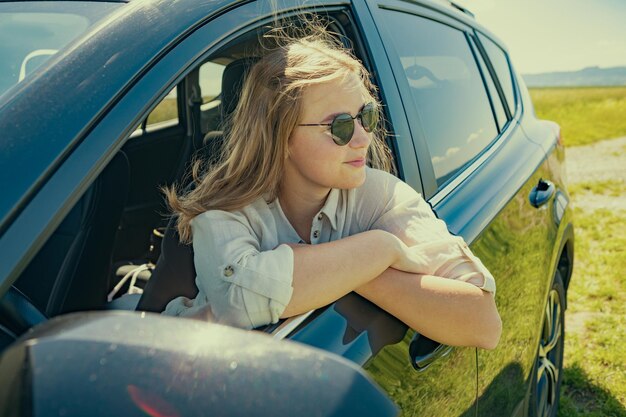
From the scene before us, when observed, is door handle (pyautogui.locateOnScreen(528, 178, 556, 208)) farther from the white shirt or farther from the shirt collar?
the shirt collar

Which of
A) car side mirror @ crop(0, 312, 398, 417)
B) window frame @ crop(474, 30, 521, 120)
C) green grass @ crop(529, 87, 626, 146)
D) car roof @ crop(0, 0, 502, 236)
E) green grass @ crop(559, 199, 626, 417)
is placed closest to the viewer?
car side mirror @ crop(0, 312, 398, 417)

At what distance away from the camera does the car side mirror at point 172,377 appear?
708mm

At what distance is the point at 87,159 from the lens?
1.04 meters

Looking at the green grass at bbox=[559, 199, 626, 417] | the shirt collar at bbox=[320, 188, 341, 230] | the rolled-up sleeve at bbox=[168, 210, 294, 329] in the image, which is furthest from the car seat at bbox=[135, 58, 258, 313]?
the green grass at bbox=[559, 199, 626, 417]

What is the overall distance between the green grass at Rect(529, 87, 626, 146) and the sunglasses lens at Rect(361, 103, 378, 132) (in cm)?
1283

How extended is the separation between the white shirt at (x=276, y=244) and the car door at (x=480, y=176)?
0.92ft

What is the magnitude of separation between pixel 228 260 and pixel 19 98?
452 millimetres

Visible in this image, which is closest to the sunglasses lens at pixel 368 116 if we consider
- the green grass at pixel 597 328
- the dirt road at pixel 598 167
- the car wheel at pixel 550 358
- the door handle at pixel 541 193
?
the door handle at pixel 541 193

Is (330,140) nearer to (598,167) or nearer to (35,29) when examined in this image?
(35,29)

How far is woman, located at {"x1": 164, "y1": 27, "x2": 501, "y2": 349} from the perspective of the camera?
1.27 m

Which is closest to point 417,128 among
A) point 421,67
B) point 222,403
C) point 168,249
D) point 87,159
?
point 421,67

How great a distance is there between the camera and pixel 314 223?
5.03 ft

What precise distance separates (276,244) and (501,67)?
214 cm

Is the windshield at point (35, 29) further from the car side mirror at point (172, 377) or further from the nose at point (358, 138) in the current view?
the car side mirror at point (172, 377)
